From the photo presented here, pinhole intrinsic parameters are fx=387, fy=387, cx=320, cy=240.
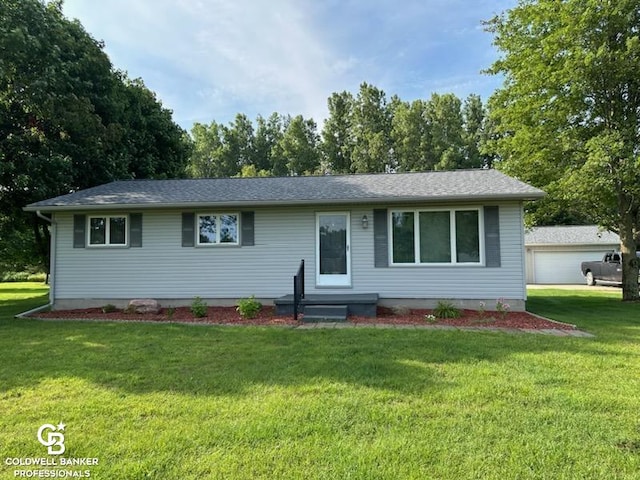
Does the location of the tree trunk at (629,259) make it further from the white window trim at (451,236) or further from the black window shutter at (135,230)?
the black window shutter at (135,230)

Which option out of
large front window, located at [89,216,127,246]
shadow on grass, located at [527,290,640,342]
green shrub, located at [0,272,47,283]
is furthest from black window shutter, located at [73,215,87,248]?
green shrub, located at [0,272,47,283]

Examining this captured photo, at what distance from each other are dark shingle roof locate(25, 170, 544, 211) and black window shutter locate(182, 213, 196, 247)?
487 mm

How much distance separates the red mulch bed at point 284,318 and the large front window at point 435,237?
4.06 feet

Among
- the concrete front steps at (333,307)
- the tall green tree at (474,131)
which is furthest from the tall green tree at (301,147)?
the concrete front steps at (333,307)

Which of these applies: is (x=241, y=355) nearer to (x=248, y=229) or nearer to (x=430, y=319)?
(x=430, y=319)

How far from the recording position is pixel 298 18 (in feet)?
37.1

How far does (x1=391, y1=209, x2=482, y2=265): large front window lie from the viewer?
892 centimetres

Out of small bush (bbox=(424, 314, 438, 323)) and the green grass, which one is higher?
small bush (bbox=(424, 314, 438, 323))

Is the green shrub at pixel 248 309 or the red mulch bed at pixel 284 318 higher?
the green shrub at pixel 248 309

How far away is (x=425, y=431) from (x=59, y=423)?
9.71 feet

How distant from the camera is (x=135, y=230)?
979 centimetres

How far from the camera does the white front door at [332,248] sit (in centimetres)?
939

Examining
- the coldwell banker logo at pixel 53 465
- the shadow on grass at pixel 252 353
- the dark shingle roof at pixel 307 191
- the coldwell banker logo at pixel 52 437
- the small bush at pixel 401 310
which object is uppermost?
the dark shingle roof at pixel 307 191

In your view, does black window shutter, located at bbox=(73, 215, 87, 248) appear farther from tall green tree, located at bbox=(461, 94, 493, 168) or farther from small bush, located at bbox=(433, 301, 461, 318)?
tall green tree, located at bbox=(461, 94, 493, 168)
